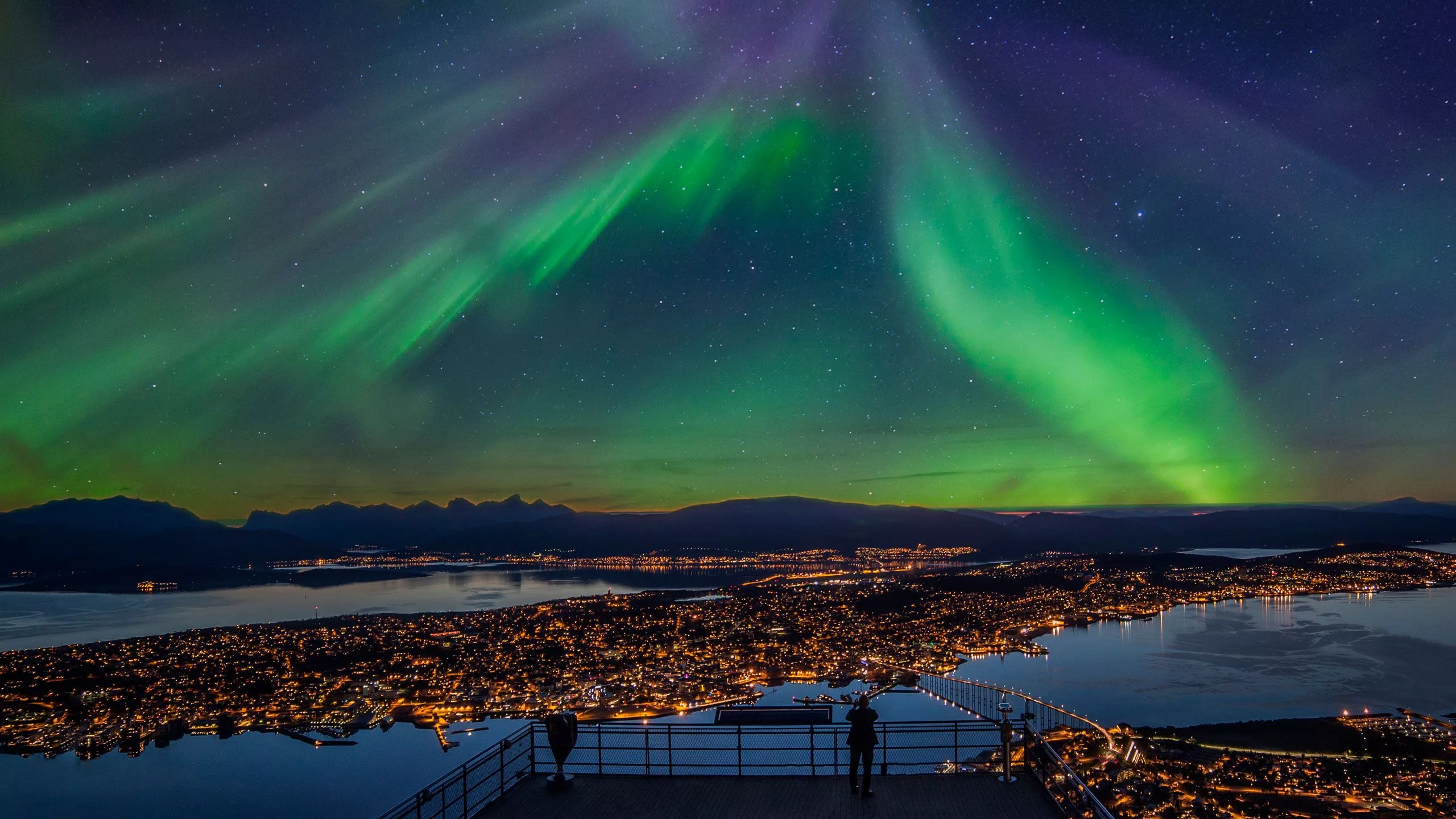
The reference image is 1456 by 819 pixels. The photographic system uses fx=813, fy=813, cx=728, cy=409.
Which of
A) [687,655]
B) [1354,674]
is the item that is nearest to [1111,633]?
[1354,674]

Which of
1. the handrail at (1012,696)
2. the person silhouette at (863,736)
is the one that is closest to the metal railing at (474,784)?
the person silhouette at (863,736)

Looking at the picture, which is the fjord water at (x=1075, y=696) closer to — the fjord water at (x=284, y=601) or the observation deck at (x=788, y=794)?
the fjord water at (x=284, y=601)

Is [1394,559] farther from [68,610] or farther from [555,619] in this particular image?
[68,610]

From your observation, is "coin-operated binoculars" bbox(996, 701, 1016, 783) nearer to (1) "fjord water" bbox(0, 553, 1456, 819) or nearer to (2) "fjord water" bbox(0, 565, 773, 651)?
(1) "fjord water" bbox(0, 553, 1456, 819)

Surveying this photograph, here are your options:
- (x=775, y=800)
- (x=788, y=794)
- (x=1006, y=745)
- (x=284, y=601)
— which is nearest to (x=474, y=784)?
(x=775, y=800)

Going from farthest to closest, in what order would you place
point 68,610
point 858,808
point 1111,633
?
point 68,610 < point 1111,633 < point 858,808

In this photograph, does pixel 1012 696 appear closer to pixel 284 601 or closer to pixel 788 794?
pixel 788 794
